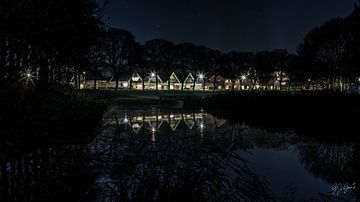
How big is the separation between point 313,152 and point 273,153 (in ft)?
6.67

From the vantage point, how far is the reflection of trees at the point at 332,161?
11.9 metres

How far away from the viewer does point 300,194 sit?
9875 mm

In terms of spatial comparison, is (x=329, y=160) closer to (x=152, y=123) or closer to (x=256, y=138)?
(x=256, y=138)

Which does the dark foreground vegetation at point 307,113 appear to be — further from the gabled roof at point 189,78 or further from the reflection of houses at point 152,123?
the gabled roof at point 189,78

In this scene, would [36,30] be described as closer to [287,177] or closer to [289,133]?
[287,177]

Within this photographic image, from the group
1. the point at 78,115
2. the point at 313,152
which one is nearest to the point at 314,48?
the point at 313,152

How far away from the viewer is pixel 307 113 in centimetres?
2831

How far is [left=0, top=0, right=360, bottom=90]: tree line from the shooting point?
7.00 meters

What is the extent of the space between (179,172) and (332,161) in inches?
404

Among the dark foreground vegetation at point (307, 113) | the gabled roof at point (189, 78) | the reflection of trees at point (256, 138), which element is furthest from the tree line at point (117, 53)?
the dark foreground vegetation at point (307, 113)

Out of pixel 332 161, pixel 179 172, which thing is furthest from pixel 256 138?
pixel 179 172

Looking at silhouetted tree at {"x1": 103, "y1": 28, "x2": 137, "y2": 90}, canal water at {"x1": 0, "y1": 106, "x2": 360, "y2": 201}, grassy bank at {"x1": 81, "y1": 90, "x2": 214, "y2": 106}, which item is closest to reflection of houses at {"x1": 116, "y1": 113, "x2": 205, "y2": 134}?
canal water at {"x1": 0, "y1": 106, "x2": 360, "y2": 201}

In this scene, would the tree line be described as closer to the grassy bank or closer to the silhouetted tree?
the silhouetted tree

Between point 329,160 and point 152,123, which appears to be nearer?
point 329,160
